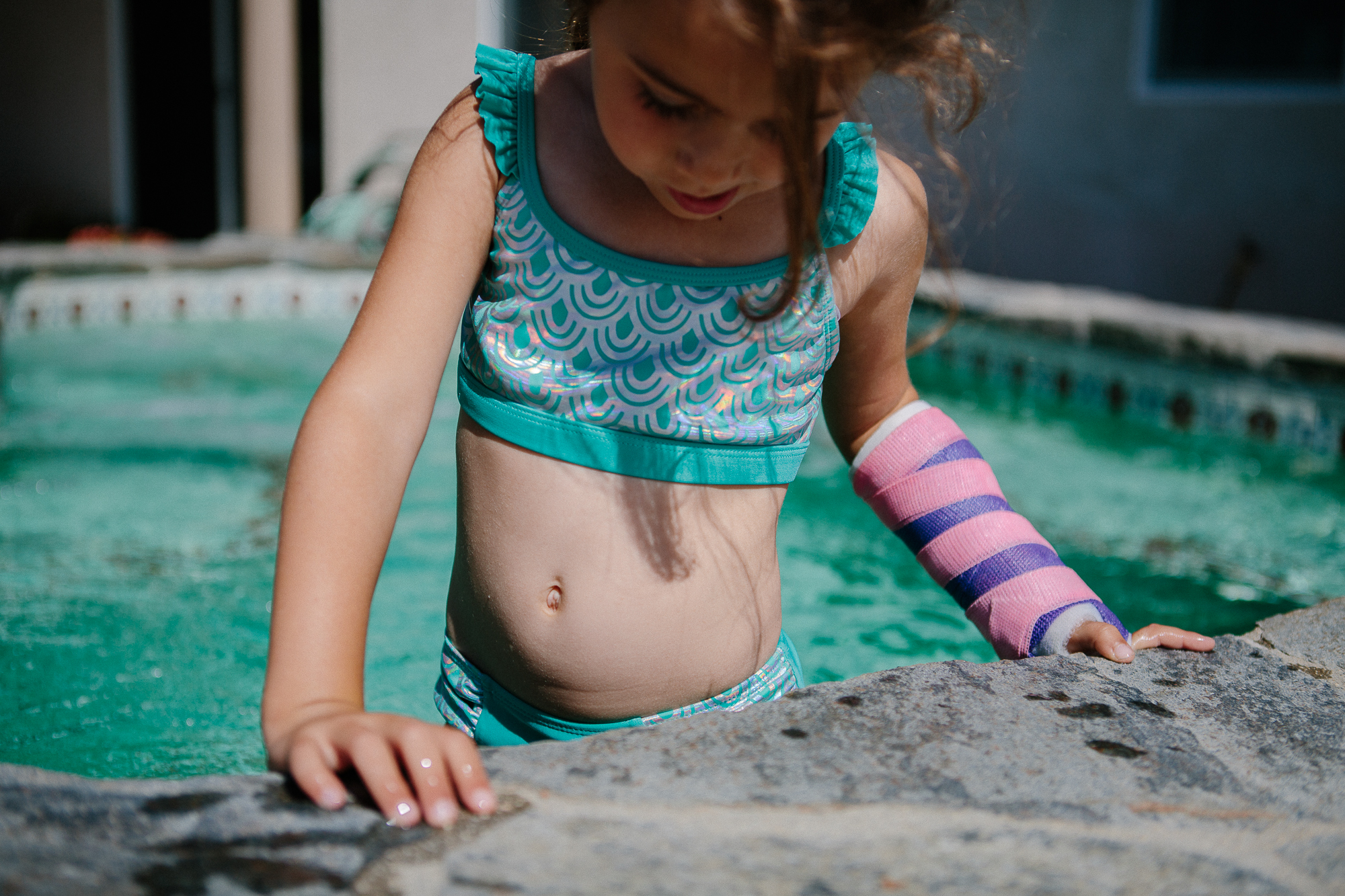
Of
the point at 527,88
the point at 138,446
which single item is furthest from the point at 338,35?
the point at 527,88

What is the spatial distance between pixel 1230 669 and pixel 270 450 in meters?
4.18

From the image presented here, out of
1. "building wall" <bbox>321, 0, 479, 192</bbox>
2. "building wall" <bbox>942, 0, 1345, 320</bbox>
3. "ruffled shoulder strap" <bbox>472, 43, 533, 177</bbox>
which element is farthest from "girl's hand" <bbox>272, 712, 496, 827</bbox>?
"building wall" <bbox>321, 0, 479, 192</bbox>

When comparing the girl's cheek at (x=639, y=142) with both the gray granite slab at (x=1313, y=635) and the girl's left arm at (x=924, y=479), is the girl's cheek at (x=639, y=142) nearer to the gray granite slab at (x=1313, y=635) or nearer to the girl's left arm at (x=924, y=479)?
the girl's left arm at (x=924, y=479)

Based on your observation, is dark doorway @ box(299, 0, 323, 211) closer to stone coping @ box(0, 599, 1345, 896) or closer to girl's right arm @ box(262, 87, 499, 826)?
girl's right arm @ box(262, 87, 499, 826)

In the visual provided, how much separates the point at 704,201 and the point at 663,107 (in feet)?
0.46

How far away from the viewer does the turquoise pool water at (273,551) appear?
260 cm

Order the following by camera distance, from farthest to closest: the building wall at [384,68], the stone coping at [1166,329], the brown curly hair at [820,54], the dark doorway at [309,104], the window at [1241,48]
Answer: the dark doorway at [309,104]
the building wall at [384,68]
the window at [1241,48]
the stone coping at [1166,329]
the brown curly hair at [820,54]

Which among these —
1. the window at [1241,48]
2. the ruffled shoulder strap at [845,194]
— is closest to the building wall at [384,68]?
the window at [1241,48]

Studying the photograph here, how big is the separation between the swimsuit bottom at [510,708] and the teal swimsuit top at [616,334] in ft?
1.02

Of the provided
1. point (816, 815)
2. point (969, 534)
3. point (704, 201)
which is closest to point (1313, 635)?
point (969, 534)

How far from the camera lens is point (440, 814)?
92 cm

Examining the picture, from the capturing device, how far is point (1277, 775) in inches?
43.4

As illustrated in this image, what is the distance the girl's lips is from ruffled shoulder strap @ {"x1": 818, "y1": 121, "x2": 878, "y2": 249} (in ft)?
0.80

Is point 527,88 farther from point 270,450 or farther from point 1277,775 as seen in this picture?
point 270,450
